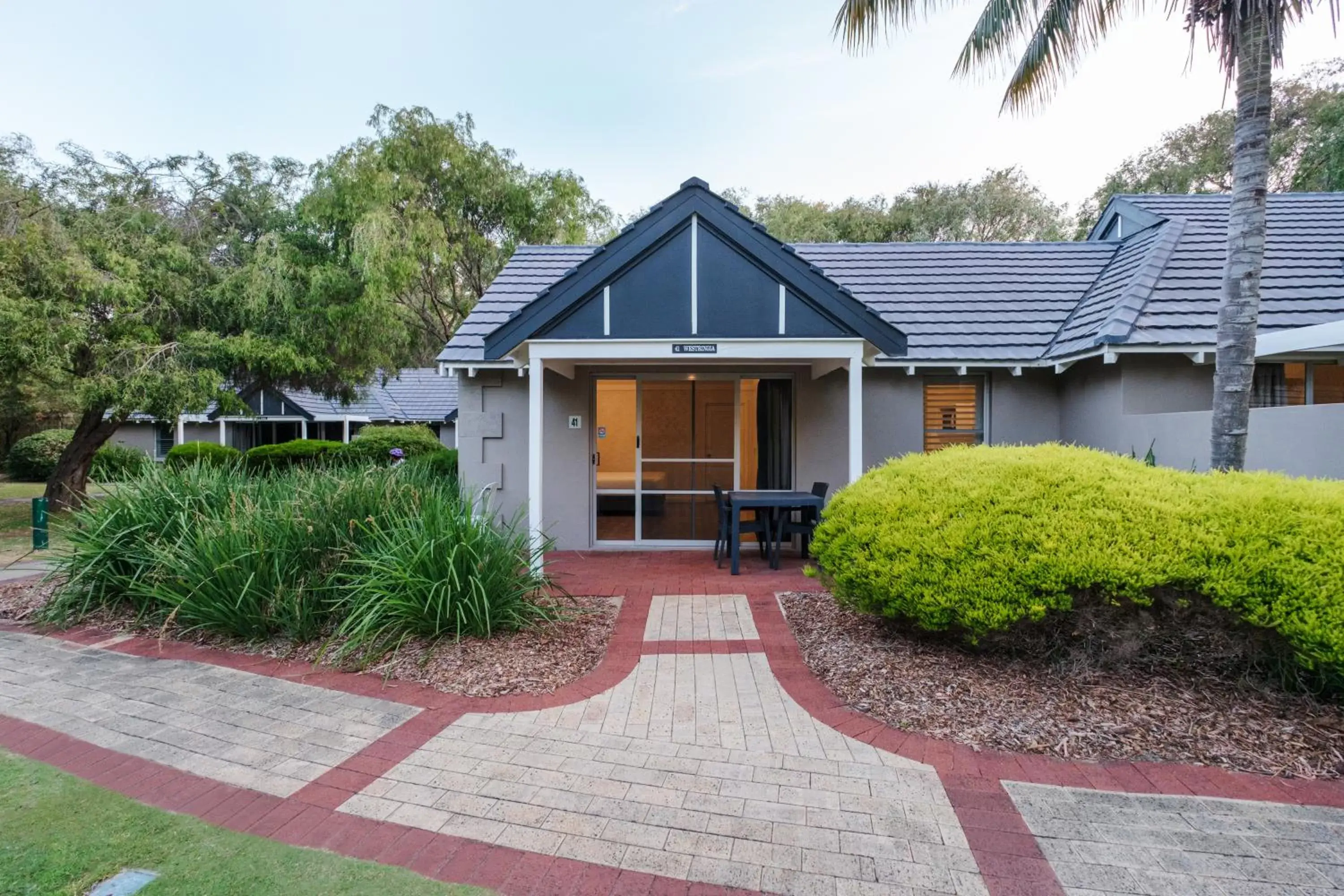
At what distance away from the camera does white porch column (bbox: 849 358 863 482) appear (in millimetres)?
7199

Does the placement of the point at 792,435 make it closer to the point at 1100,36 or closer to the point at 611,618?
the point at 611,618

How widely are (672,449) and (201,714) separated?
21.0ft

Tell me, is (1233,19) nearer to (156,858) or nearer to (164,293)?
(156,858)

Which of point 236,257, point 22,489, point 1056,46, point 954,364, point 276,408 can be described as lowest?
point 22,489

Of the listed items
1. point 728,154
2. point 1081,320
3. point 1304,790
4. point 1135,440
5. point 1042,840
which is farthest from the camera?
point 728,154

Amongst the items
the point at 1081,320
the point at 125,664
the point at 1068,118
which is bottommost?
the point at 125,664

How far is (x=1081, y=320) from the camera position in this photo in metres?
9.19

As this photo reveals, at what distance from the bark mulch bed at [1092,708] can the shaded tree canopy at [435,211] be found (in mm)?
13517

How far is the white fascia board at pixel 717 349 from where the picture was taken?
7.15 meters

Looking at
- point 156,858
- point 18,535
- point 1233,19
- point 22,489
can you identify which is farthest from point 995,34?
point 22,489

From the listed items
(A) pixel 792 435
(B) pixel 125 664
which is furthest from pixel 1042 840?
(A) pixel 792 435

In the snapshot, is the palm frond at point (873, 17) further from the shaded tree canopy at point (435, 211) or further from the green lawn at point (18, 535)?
the shaded tree canopy at point (435, 211)

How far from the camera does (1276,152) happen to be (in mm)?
22062

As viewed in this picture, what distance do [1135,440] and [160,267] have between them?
15479 millimetres
